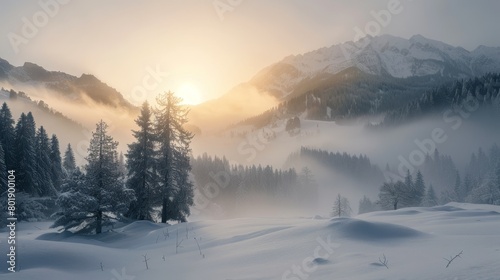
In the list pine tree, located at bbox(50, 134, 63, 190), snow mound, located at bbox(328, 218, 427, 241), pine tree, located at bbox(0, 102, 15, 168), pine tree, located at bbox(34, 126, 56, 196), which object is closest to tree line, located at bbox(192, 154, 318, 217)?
pine tree, located at bbox(50, 134, 63, 190)

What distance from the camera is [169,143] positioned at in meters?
28.5

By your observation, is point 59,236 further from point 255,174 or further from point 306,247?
point 255,174

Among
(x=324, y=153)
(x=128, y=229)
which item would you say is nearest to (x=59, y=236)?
(x=128, y=229)

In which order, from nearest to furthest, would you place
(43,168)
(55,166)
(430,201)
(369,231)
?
(369,231) < (43,168) < (55,166) < (430,201)

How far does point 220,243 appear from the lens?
1277 cm

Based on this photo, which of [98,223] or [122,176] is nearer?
[98,223]

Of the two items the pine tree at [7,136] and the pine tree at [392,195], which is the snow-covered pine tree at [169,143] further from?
the pine tree at [392,195]

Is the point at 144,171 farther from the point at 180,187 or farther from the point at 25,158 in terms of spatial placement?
the point at 25,158

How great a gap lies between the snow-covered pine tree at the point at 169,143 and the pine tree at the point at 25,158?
942 inches

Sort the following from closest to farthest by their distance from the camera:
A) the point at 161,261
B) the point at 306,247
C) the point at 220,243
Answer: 1. the point at 306,247
2. the point at 161,261
3. the point at 220,243

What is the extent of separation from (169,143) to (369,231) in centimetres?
2128

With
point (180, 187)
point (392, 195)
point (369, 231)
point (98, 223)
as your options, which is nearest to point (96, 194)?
point (98, 223)

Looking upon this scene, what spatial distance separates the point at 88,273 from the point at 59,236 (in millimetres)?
13525

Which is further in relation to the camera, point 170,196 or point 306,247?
point 170,196
